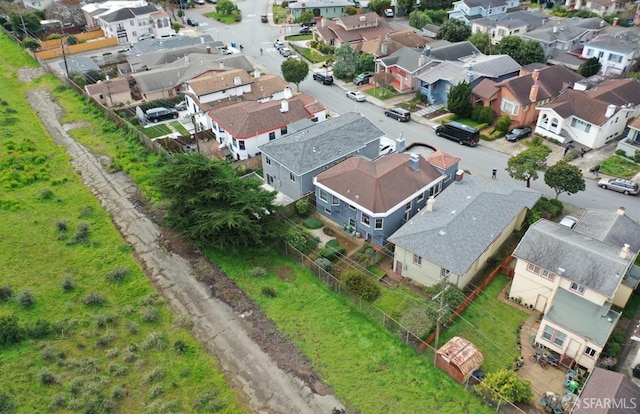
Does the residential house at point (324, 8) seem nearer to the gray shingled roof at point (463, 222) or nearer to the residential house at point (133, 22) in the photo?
the residential house at point (133, 22)

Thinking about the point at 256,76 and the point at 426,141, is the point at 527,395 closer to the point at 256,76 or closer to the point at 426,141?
the point at 426,141

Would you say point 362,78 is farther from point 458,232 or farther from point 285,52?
point 458,232

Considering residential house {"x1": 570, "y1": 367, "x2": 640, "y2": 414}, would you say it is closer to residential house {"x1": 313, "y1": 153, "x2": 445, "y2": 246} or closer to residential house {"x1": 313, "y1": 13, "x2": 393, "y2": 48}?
residential house {"x1": 313, "y1": 153, "x2": 445, "y2": 246}

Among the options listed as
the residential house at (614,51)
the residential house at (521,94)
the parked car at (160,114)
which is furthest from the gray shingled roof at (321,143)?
the residential house at (614,51)

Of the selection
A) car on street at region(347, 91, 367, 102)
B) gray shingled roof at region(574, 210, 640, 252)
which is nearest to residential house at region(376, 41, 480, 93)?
car on street at region(347, 91, 367, 102)

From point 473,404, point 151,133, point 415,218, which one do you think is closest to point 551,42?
point 415,218

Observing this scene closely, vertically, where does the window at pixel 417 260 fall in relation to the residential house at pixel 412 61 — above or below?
below
